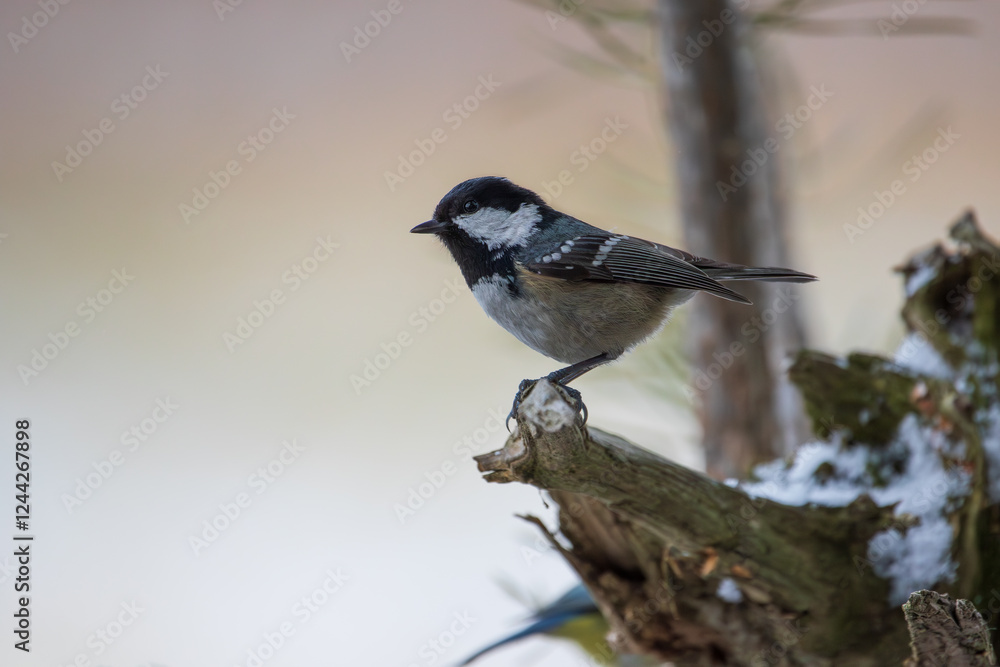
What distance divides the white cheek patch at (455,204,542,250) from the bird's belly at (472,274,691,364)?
0.32ft

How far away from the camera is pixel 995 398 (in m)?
1.54

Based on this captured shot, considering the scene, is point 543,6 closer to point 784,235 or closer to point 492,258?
point 492,258

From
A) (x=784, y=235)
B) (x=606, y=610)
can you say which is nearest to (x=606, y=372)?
(x=784, y=235)

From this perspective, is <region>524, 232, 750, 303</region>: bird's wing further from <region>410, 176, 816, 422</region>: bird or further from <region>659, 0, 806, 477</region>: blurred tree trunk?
<region>659, 0, 806, 477</region>: blurred tree trunk

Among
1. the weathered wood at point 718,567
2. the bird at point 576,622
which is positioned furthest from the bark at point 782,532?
the bird at point 576,622

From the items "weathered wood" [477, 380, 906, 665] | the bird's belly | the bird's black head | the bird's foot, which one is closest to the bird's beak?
the bird's black head

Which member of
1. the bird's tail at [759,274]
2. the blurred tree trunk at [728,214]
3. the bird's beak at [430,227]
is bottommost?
the bird's beak at [430,227]

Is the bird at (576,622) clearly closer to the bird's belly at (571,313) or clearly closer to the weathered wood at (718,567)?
the weathered wood at (718,567)

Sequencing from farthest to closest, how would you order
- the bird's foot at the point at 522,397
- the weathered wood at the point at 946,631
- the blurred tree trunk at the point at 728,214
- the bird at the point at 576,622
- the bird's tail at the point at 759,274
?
the blurred tree trunk at the point at 728,214, the bird at the point at 576,622, the bird's tail at the point at 759,274, the bird's foot at the point at 522,397, the weathered wood at the point at 946,631

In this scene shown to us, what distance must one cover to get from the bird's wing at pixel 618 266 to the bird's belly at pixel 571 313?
0.02 m

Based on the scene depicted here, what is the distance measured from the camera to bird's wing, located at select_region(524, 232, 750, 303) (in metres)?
1.52

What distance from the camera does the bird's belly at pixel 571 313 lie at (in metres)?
1.53

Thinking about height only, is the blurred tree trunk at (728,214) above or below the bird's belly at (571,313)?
above

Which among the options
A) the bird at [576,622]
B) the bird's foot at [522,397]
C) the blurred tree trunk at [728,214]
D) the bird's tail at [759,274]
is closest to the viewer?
the bird's foot at [522,397]
